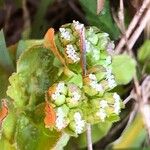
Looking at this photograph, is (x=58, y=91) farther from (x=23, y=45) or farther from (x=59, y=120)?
(x=23, y=45)

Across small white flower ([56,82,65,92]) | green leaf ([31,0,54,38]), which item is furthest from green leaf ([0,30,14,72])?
green leaf ([31,0,54,38])

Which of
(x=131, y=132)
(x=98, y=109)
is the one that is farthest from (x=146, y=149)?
(x=98, y=109)

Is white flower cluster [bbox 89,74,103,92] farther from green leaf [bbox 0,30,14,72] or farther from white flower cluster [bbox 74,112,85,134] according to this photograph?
green leaf [bbox 0,30,14,72]

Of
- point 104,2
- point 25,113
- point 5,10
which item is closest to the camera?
point 25,113

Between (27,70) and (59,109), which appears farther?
(27,70)

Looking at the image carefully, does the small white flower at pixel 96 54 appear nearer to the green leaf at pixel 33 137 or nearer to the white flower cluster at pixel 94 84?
the white flower cluster at pixel 94 84

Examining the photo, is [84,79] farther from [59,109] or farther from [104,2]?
[104,2]
